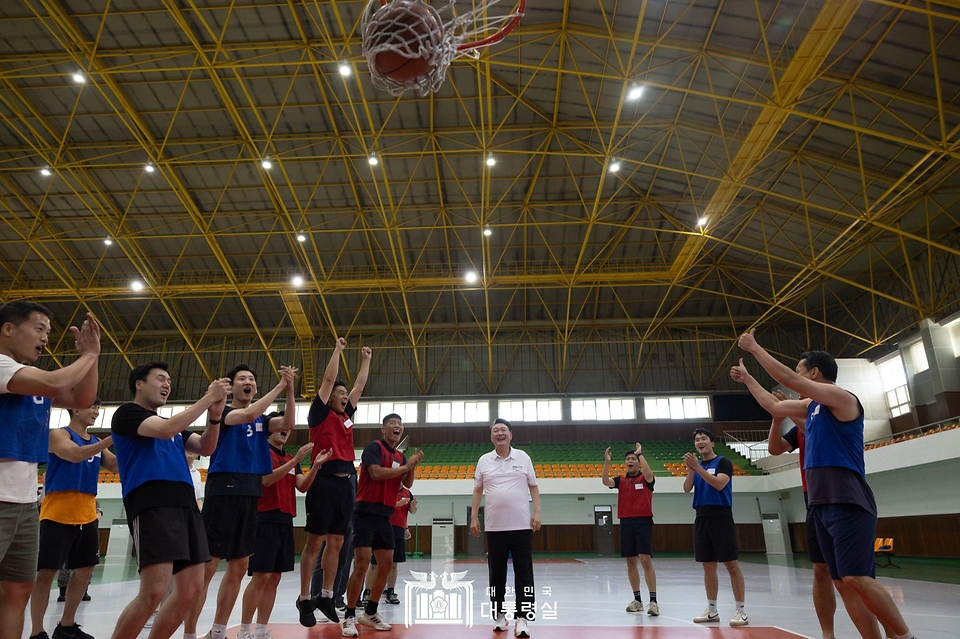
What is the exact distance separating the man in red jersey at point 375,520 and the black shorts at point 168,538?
2.40 metres

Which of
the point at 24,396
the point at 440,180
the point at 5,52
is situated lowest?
the point at 24,396

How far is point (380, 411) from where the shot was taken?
33.9 meters

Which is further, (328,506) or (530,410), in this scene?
(530,410)

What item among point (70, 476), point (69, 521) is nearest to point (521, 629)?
point (69, 521)

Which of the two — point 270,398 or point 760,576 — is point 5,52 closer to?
point 270,398

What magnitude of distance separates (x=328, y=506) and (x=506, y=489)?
6.08 feet

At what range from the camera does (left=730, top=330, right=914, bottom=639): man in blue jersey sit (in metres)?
4.19

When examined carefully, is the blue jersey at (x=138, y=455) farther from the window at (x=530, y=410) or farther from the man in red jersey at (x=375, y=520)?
the window at (x=530, y=410)

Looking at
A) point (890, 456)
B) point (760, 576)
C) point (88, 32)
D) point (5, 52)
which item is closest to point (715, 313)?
point (890, 456)

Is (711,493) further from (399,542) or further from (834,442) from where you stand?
(399,542)

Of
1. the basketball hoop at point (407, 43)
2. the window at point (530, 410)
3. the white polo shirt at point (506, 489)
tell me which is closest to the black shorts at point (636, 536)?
the white polo shirt at point (506, 489)

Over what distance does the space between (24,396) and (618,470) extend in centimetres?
2523

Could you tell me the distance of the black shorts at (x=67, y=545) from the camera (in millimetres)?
5621

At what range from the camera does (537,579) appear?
1308 cm
